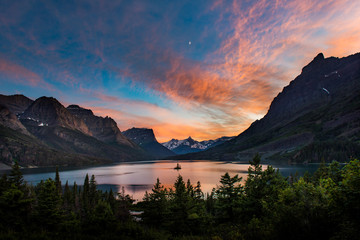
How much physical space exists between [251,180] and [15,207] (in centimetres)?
2987

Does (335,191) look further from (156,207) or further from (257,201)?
(156,207)

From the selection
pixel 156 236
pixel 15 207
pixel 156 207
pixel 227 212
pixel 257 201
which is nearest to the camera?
pixel 156 236

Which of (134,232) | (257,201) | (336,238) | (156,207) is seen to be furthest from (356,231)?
(156,207)

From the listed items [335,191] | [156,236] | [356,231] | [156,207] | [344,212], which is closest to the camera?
[356,231]

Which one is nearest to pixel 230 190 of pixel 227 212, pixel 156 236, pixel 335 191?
pixel 227 212

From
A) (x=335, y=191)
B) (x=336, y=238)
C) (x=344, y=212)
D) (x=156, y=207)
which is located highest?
(x=335, y=191)

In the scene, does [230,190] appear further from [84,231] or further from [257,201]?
[84,231]

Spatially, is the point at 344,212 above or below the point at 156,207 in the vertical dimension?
above

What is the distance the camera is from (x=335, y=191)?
1161 centimetres

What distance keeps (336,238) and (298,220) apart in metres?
1.81

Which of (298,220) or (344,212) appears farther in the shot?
(298,220)

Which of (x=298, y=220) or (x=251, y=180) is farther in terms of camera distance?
(x=251, y=180)

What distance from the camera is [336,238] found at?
Answer: 10.1 m

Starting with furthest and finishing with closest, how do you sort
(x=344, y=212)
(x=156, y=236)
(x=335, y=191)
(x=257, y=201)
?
(x=257, y=201)
(x=156, y=236)
(x=335, y=191)
(x=344, y=212)
